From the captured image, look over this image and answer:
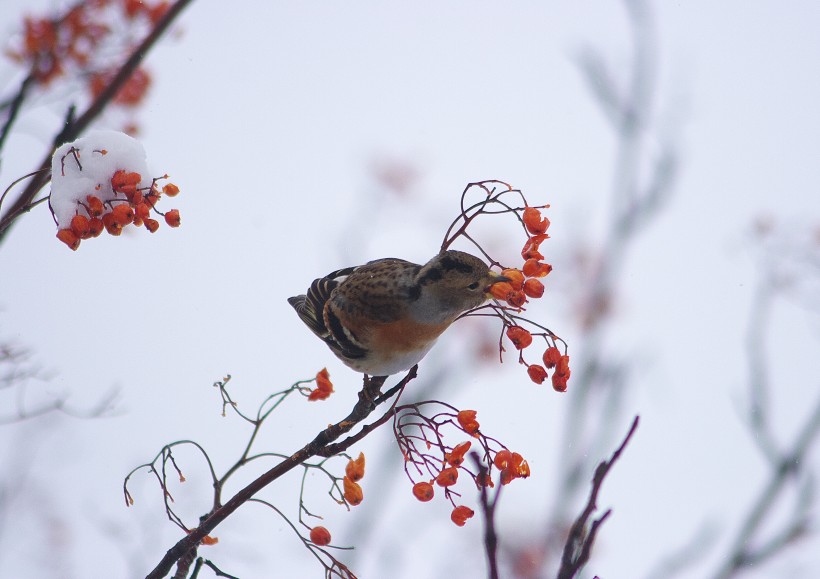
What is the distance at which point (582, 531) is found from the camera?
1.29 meters

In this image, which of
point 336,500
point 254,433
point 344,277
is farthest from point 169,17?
point 336,500

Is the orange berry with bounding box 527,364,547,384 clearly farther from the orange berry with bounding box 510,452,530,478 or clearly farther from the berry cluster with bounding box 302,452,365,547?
the berry cluster with bounding box 302,452,365,547

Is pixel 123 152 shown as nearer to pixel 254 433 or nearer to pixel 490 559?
pixel 254 433

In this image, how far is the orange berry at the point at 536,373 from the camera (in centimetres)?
272

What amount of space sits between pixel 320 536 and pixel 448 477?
487 mm

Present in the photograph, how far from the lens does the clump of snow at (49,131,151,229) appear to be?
101 inches

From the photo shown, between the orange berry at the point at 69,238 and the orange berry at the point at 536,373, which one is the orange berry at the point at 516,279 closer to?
the orange berry at the point at 536,373

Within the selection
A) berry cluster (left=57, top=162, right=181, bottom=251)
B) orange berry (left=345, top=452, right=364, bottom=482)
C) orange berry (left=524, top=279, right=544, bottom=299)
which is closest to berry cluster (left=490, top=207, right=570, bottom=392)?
orange berry (left=524, top=279, right=544, bottom=299)

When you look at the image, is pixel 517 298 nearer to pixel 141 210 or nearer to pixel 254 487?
pixel 254 487

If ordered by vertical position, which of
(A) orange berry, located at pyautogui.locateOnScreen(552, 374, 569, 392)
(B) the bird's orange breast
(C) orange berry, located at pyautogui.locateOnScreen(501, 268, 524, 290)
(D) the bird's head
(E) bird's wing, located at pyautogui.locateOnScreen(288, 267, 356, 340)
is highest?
(E) bird's wing, located at pyautogui.locateOnScreen(288, 267, 356, 340)

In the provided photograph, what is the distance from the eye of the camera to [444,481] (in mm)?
2619

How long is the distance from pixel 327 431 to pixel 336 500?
1.26ft

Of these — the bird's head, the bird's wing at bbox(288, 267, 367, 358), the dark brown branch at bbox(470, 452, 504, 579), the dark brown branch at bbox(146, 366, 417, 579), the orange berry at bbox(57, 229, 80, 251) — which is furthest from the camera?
the bird's wing at bbox(288, 267, 367, 358)

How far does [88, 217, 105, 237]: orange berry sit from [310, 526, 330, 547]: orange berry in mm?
1294
